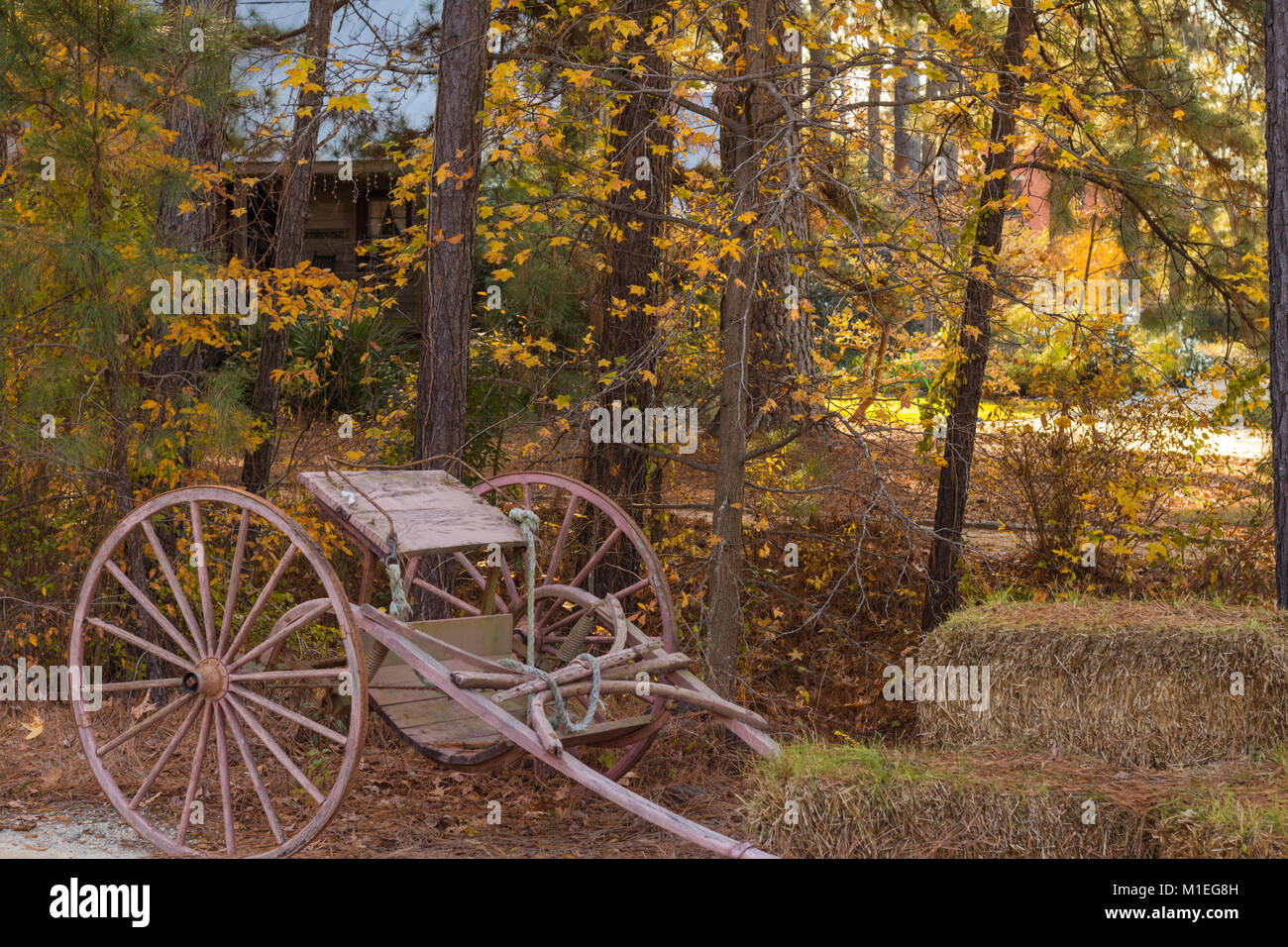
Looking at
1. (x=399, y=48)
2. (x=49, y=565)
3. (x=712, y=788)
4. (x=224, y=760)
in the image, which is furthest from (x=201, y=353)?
(x=712, y=788)

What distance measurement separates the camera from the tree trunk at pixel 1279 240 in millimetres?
5848

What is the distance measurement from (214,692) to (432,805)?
1328 mm

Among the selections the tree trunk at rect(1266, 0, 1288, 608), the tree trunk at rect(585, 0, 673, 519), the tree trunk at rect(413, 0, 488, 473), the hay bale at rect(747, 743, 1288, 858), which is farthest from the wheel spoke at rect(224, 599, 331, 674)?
the tree trunk at rect(1266, 0, 1288, 608)

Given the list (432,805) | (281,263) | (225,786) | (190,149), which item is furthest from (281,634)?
(281,263)

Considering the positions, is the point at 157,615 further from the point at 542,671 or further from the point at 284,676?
the point at 542,671

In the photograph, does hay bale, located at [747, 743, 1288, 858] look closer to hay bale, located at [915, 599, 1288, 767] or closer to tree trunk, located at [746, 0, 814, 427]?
hay bale, located at [915, 599, 1288, 767]

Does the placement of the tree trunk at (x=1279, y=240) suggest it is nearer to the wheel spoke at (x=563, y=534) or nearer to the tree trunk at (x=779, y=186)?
the tree trunk at (x=779, y=186)

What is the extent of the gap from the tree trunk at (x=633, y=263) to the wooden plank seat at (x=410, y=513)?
2411 millimetres

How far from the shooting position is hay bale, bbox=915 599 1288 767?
198 inches

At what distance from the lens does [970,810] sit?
429cm

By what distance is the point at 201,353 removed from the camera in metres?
7.73

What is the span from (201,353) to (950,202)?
5225 millimetres
